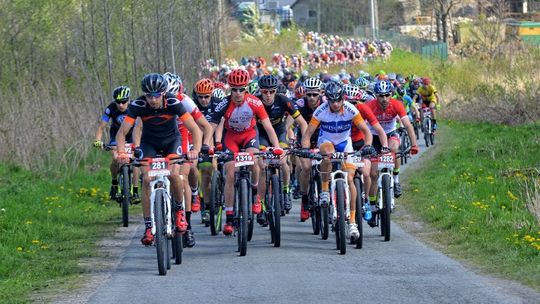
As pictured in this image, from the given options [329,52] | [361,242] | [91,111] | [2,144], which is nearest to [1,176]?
[2,144]

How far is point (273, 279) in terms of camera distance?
11.9 m

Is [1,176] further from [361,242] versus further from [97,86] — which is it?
[361,242]

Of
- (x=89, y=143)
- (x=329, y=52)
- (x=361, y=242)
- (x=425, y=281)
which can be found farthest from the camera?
(x=329, y=52)

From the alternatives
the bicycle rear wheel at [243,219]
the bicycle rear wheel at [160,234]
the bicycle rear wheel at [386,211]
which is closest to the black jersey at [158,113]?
the bicycle rear wheel at [160,234]

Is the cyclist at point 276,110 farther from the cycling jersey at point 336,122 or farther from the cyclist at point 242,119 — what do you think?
the cycling jersey at point 336,122

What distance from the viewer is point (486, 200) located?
735 inches

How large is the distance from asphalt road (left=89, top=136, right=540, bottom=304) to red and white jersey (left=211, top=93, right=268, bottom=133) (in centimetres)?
145

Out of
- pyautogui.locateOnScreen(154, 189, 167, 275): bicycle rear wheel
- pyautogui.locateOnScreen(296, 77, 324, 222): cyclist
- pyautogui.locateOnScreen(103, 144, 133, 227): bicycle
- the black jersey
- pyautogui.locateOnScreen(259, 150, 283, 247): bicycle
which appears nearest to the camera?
pyautogui.locateOnScreen(154, 189, 167, 275): bicycle rear wheel

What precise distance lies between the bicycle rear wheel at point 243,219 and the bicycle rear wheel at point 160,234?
1.35 m

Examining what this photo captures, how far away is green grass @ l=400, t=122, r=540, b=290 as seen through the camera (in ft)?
44.2

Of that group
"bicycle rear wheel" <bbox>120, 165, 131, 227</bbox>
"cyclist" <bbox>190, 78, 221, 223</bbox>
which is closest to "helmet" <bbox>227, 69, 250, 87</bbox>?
"cyclist" <bbox>190, 78, 221, 223</bbox>

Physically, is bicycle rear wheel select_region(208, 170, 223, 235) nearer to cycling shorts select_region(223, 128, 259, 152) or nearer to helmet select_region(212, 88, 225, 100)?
cycling shorts select_region(223, 128, 259, 152)

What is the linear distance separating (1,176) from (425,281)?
43.5 ft

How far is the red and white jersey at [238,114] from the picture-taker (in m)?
15.6
